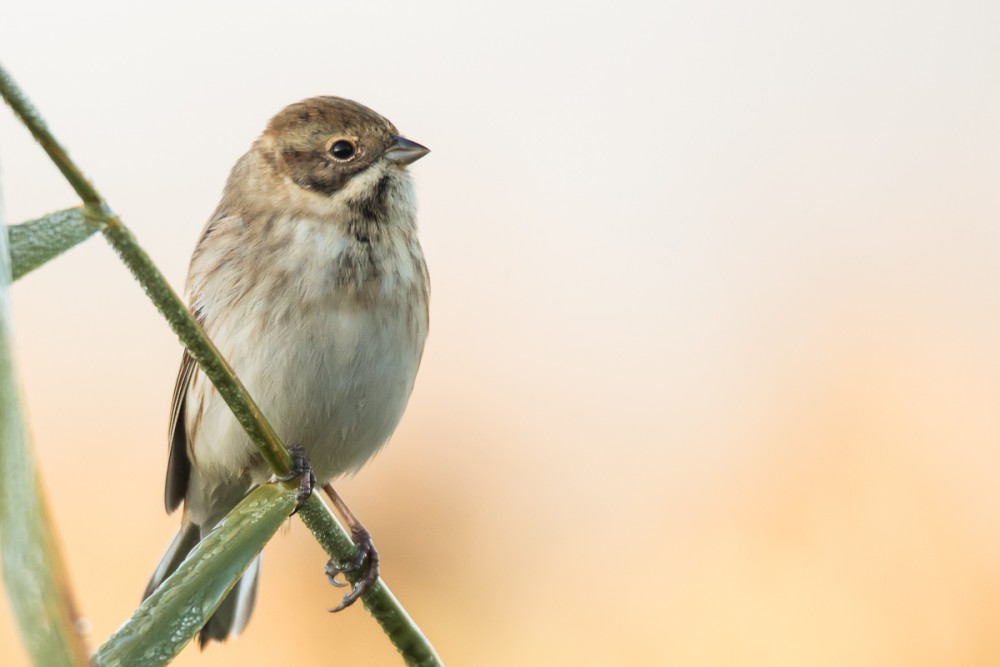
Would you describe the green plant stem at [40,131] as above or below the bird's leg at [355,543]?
above

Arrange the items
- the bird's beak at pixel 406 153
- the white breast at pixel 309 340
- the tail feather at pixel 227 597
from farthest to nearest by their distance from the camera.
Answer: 1. the tail feather at pixel 227 597
2. the bird's beak at pixel 406 153
3. the white breast at pixel 309 340

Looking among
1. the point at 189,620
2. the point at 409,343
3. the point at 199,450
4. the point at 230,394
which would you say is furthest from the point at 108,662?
the point at 199,450

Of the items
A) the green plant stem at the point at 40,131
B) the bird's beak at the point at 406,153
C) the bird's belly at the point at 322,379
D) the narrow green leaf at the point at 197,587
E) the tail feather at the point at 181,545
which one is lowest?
the tail feather at the point at 181,545

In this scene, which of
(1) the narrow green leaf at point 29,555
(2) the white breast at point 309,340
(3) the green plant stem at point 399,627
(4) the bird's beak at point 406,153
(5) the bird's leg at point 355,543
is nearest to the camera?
(1) the narrow green leaf at point 29,555

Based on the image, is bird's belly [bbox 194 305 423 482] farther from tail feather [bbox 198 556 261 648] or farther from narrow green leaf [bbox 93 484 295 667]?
narrow green leaf [bbox 93 484 295 667]

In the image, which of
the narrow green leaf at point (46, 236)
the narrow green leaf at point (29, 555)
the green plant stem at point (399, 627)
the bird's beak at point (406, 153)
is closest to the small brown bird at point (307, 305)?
the bird's beak at point (406, 153)

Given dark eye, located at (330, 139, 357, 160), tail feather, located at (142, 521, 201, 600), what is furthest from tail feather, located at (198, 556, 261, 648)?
dark eye, located at (330, 139, 357, 160)

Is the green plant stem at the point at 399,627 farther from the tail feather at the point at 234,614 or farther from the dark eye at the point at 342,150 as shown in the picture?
the tail feather at the point at 234,614

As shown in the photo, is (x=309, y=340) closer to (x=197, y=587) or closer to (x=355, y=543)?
(x=355, y=543)
